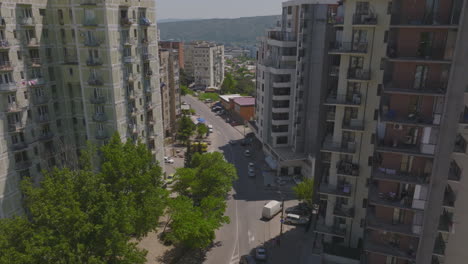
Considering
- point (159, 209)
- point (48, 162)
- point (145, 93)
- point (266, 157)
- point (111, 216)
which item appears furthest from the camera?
point (266, 157)

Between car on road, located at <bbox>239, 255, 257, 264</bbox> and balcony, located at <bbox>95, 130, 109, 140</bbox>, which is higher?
balcony, located at <bbox>95, 130, 109, 140</bbox>

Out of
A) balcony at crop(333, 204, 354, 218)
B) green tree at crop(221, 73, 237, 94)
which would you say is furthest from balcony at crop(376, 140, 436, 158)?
green tree at crop(221, 73, 237, 94)

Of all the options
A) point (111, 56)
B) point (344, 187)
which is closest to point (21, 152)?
point (111, 56)

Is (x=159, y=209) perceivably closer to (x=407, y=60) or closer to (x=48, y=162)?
(x=48, y=162)

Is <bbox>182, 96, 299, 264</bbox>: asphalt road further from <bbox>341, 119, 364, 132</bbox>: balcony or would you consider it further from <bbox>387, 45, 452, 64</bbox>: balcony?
<bbox>387, 45, 452, 64</bbox>: balcony

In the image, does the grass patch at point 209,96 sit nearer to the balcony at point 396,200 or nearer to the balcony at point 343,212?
the balcony at point 343,212

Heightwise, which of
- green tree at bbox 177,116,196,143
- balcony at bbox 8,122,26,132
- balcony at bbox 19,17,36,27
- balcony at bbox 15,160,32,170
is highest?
balcony at bbox 19,17,36,27

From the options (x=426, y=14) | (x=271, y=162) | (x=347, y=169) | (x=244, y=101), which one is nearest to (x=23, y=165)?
(x=347, y=169)
